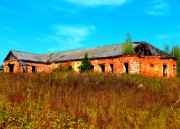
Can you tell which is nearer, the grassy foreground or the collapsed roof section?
the grassy foreground

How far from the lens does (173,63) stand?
35.0 metres

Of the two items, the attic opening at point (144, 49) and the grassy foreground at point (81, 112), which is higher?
the attic opening at point (144, 49)

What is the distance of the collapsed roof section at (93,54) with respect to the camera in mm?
34562

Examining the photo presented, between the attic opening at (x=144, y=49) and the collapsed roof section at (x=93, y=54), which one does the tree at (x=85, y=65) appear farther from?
the attic opening at (x=144, y=49)

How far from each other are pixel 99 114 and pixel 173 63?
28928mm

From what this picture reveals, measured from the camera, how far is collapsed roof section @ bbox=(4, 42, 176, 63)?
34.6 metres

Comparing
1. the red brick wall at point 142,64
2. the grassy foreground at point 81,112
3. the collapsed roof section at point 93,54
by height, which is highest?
the collapsed roof section at point 93,54

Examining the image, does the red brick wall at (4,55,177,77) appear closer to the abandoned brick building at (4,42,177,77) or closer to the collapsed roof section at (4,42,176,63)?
the abandoned brick building at (4,42,177,77)

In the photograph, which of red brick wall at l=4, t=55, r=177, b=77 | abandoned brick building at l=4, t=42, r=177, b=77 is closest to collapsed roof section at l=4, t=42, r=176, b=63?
abandoned brick building at l=4, t=42, r=177, b=77

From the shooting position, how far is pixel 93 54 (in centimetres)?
3719

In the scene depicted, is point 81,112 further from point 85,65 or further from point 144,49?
point 144,49

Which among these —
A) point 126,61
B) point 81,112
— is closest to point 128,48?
point 126,61

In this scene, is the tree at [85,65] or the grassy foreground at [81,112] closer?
the grassy foreground at [81,112]

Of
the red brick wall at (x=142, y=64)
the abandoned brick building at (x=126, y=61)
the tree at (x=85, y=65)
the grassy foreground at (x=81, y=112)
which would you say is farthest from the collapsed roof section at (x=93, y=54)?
the grassy foreground at (x=81, y=112)
